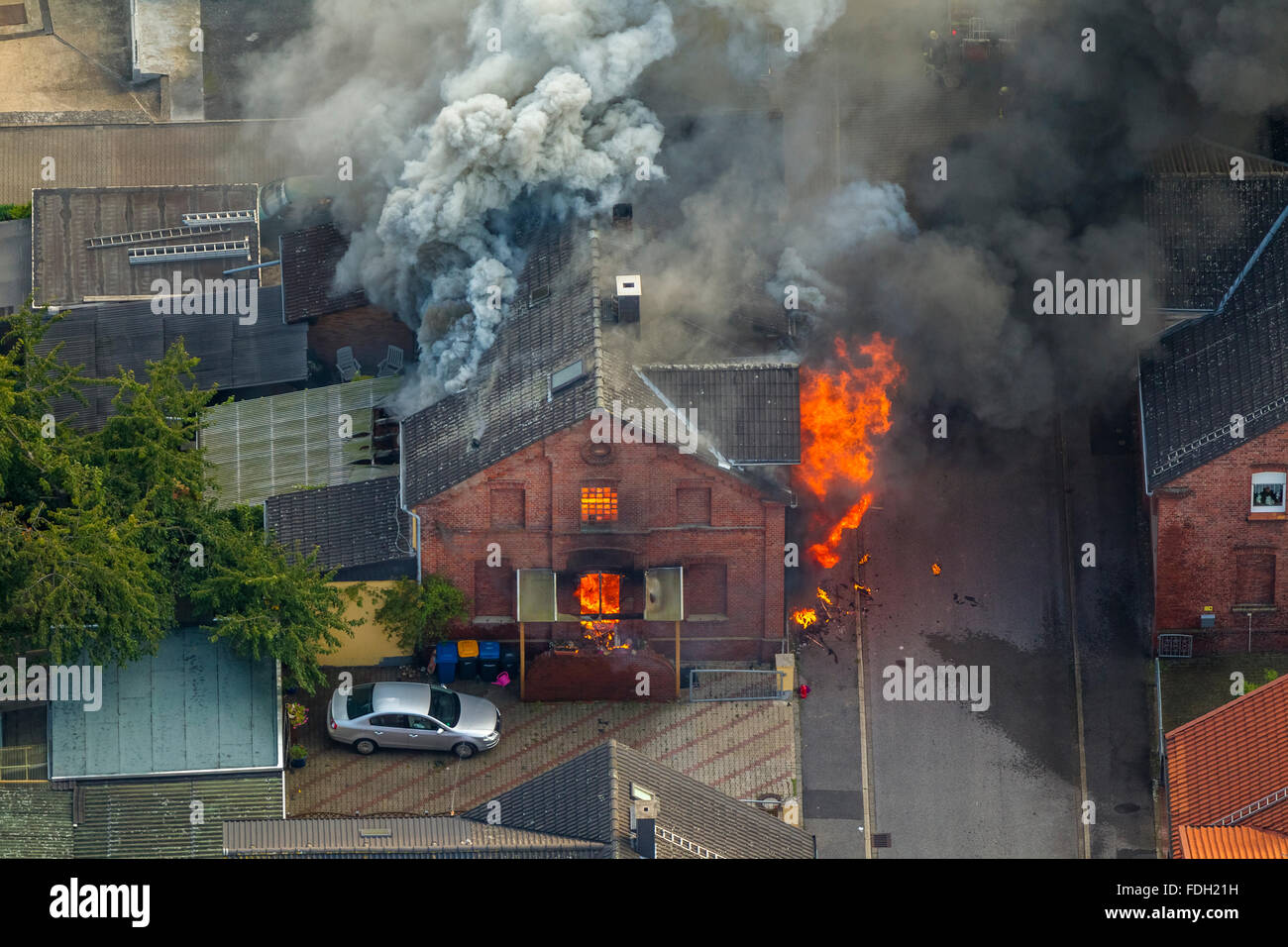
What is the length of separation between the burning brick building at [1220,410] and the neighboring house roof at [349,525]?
21115mm

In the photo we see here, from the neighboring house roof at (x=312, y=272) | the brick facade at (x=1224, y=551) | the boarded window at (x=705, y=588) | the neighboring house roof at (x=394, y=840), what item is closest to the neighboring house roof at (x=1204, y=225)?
the brick facade at (x=1224, y=551)

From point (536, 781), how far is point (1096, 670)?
17.8m

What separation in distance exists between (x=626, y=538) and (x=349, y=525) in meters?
8.10

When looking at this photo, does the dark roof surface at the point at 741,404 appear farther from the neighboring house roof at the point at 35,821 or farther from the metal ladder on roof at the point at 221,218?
the neighboring house roof at the point at 35,821

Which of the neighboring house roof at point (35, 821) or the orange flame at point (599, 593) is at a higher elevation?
the orange flame at point (599, 593)

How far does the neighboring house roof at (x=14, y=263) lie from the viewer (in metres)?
74.4

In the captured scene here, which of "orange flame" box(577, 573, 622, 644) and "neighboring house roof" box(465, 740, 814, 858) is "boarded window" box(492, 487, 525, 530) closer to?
"orange flame" box(577, 573, 622, 644)

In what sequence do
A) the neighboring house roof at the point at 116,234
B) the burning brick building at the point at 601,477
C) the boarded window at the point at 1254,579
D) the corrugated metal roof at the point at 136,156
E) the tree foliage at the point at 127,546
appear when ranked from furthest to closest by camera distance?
1. the corrugated metal roof at the point at 136,156
2. the neighboring house roof at the point at 116,234
3. the boarded window at the point at 1254,579
4. the burning brick building at the point at 601,477
5. the tree foliage at the point at 127,546

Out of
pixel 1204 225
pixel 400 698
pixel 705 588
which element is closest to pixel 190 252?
pixel 400 698

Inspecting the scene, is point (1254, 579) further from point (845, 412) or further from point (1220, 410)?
point (845, 412)

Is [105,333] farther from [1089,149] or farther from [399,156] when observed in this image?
[1089,149]

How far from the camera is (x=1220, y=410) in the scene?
67.1 meters

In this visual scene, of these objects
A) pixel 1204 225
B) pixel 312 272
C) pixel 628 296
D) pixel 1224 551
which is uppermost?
pixel 1204 225

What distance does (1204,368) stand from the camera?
223 ft
